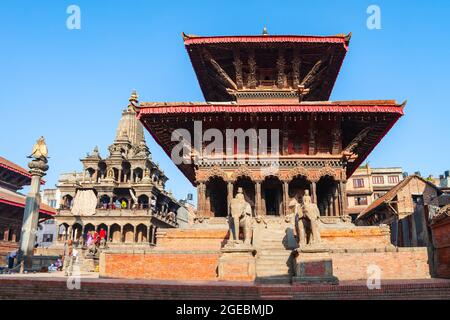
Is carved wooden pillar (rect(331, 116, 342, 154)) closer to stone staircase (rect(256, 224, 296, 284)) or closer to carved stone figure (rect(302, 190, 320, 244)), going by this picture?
stone staircase (rect(256, 224, 296, 284))

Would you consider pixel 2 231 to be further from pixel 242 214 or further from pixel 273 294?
pixel 273 294

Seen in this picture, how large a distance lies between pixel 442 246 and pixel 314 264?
22.8 ft

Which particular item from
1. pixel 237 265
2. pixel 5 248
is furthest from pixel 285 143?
pixel 5 248

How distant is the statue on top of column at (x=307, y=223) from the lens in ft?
41.2

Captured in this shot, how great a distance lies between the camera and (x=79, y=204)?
170 ft

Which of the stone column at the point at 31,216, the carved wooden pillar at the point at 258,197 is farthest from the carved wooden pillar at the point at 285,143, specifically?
the stone column at the point at 31,216

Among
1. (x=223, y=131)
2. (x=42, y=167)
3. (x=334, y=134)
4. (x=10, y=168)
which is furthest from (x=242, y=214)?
(x=10, y=168)

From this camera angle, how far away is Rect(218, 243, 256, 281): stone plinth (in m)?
12.5

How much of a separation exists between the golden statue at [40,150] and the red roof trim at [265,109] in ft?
26.2

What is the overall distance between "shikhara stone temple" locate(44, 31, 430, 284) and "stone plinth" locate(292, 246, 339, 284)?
3 centimetres

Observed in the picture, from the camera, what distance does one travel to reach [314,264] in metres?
12.0

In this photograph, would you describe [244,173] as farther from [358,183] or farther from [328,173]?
[358,183]

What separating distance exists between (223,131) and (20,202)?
26293mm
